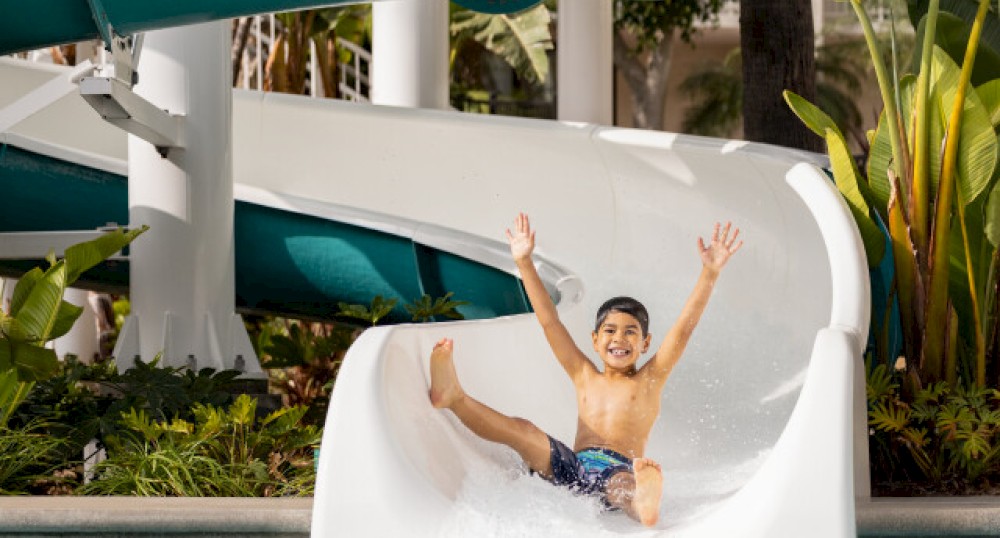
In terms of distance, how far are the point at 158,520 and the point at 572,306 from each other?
2.45m

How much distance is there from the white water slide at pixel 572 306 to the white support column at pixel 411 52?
0.28m

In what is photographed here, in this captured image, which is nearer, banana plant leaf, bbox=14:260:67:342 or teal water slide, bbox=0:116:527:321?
banana plant leaf, bbox=14:260:67:342

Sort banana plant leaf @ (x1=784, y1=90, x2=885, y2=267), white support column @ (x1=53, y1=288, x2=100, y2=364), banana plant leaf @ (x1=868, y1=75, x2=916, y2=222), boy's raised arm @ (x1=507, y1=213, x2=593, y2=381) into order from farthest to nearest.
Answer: white support column @ (x1=53, y1=288, x2=100, y2=364)
banana plant leaf @ (x1=868, y1=75, x2=916, y2=222)
banana plant leaf @ (x1=784, y1=90, x2=885, y2=267)
boy's raised arm @ (x1=507, y1=213, x2=593, y2=381)

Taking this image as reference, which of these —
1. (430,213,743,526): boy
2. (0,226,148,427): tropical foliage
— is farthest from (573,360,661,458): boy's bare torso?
(0,226,148,427): tropical foliage

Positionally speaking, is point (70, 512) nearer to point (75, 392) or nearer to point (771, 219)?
point (75, 392)

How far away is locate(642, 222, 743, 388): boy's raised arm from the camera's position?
470 centimetres

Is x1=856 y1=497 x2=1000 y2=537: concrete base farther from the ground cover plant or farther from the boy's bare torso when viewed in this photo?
the boy's bare torso

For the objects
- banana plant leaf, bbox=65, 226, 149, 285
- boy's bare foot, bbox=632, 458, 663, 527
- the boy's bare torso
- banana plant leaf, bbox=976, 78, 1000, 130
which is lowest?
boy's bare foot, bbox=632, 458, 663, 527

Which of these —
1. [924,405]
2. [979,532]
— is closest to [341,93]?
[924,405]

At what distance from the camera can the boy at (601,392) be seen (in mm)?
4566

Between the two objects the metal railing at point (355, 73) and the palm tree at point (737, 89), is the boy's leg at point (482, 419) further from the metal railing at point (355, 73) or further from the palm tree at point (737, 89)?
the palm tree at point (737, 89)

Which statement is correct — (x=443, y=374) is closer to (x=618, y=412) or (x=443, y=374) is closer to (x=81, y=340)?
(x=618, y=412)

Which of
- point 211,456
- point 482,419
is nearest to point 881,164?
point 482,419

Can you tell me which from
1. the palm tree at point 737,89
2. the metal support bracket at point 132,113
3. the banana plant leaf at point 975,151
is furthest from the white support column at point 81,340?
the palm tree at point 737,89
